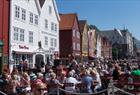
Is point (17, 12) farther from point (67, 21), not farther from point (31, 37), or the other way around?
point (67, 21)

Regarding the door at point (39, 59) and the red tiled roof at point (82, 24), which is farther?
the red tiled roof at point (82, 24)

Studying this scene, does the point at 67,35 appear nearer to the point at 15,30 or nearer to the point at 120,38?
the point at 15,30

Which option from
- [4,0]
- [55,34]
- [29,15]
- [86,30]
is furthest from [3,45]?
[86,30]

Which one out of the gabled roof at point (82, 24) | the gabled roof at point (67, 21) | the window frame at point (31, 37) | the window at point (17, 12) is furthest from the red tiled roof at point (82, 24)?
the window at point (17, 12)

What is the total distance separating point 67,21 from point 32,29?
1943 centimetres

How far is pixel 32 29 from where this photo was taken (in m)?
38.8

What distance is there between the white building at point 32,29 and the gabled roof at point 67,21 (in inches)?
309

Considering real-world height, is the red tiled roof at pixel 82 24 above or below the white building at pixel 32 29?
above

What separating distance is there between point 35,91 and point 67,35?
4382 cm

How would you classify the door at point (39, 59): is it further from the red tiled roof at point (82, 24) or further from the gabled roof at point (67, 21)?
the red tiled roof at point (82, 24)

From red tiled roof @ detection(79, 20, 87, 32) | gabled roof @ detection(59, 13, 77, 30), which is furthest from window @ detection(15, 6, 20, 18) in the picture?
red tiled roof @ detection(79, 20, 87, 32)

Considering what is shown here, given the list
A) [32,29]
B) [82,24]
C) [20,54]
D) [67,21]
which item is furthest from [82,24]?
[20,54]

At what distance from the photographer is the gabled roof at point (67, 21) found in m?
56.5

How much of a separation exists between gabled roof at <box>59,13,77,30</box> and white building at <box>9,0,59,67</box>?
7.84m
